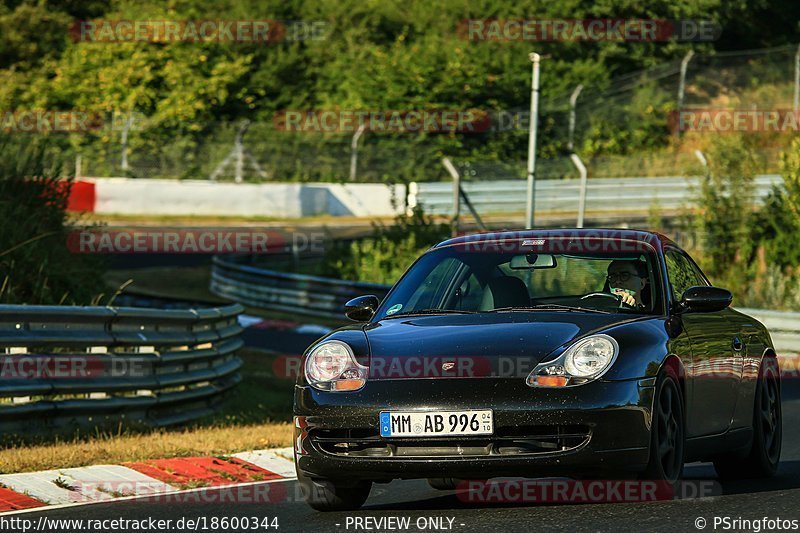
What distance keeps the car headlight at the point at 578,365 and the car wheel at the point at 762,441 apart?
74.3 inches

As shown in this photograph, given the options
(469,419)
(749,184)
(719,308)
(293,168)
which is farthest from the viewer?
(293,168)

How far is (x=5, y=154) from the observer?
1608cm

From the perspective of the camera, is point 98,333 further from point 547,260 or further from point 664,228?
point 664,228

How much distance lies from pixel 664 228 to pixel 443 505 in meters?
25.7

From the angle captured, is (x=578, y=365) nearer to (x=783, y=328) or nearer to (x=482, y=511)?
(x=482, y=511)

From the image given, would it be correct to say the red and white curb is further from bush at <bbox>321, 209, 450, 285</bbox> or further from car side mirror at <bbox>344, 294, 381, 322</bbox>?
bush at <bbox>321, 209, 450, 285</bbox>

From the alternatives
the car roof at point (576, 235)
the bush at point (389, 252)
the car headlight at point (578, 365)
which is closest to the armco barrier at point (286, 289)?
the bush at point (389, 252)

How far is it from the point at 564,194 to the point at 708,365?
2903 cm

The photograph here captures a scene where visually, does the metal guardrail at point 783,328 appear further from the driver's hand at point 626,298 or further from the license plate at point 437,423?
the license plate at point 437,423

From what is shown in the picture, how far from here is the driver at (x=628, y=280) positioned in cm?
823

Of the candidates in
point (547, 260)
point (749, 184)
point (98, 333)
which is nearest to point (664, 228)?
point (749, 184)

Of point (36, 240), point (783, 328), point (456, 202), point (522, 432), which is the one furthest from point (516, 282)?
point (456, 202)

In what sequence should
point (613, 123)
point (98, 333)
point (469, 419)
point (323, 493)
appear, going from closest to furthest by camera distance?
point (469, 419) → point (323, 493) → point (98, 333) → point (613, 123)

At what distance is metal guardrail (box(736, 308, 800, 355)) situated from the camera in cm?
2000
